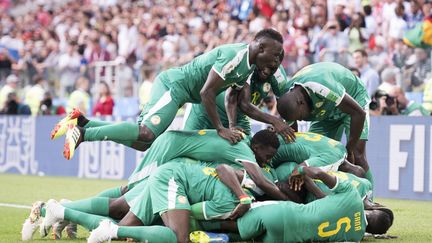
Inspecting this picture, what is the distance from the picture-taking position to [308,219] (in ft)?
26.8

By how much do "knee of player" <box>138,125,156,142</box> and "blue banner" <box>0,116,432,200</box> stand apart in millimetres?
5673

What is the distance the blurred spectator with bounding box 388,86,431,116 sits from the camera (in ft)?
48.2

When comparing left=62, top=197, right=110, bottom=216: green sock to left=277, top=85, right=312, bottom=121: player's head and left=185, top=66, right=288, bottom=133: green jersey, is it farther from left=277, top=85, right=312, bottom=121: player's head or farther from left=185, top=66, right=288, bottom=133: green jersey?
left=277, top=85, right=312, bottom=121: player's head

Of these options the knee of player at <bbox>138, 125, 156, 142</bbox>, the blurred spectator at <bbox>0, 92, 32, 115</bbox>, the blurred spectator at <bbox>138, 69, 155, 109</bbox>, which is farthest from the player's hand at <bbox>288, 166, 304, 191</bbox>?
the blurred spectator at <bbox>0, 92, 32, 115</bbox>

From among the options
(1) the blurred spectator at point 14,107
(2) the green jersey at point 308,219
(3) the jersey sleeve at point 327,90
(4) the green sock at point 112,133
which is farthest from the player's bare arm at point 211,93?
(1) the blurred spectator at point 14,107

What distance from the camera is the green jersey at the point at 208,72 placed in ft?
31.2

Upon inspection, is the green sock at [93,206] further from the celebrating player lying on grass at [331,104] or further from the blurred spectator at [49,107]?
the blurred spectator at [49,107]

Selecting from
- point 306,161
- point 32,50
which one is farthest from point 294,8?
point 306,161

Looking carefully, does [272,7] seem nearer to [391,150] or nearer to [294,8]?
[294,8]

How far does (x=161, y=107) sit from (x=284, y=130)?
1.35 m

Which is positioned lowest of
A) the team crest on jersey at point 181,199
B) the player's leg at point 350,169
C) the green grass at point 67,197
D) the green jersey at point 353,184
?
the green grass at point 67,197

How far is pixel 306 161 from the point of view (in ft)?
29.9

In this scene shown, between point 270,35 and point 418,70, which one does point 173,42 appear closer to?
point 418,70

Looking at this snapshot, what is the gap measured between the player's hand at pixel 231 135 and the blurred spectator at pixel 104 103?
11167mm
